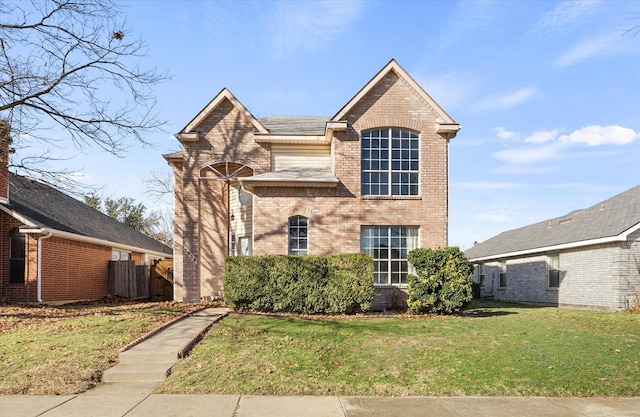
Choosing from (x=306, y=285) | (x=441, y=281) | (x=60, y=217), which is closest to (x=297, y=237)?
(x=306, y=285)

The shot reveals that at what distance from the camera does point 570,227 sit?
76.4 ft

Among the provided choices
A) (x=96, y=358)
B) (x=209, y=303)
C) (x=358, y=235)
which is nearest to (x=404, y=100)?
(x=358, y=235)

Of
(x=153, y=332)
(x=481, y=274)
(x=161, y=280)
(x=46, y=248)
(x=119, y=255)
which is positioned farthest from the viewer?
(x=481, y=274)

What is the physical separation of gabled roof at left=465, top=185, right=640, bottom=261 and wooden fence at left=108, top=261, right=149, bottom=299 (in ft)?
60.9

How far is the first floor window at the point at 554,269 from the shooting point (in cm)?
2258

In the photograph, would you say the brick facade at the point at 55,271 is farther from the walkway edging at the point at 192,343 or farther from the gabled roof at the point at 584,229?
the gabled roof at the point at 584,229

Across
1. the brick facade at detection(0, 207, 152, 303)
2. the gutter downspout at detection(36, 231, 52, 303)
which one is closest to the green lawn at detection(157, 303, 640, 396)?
the gutter downspout at detection(36, 231, 52, 303)

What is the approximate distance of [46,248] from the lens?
1880 cm

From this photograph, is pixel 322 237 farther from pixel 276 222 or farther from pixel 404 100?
pixel 404 100

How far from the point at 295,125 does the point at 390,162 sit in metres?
5.06

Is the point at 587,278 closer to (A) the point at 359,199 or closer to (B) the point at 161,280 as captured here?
(A) the point at 359,199

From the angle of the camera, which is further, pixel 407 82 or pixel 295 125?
pixel 295 125

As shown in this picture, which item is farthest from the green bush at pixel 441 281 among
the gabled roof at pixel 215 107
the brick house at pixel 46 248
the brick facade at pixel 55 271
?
the brick facade at pixel 55 271

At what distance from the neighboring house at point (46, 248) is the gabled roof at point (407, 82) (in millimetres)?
10034
